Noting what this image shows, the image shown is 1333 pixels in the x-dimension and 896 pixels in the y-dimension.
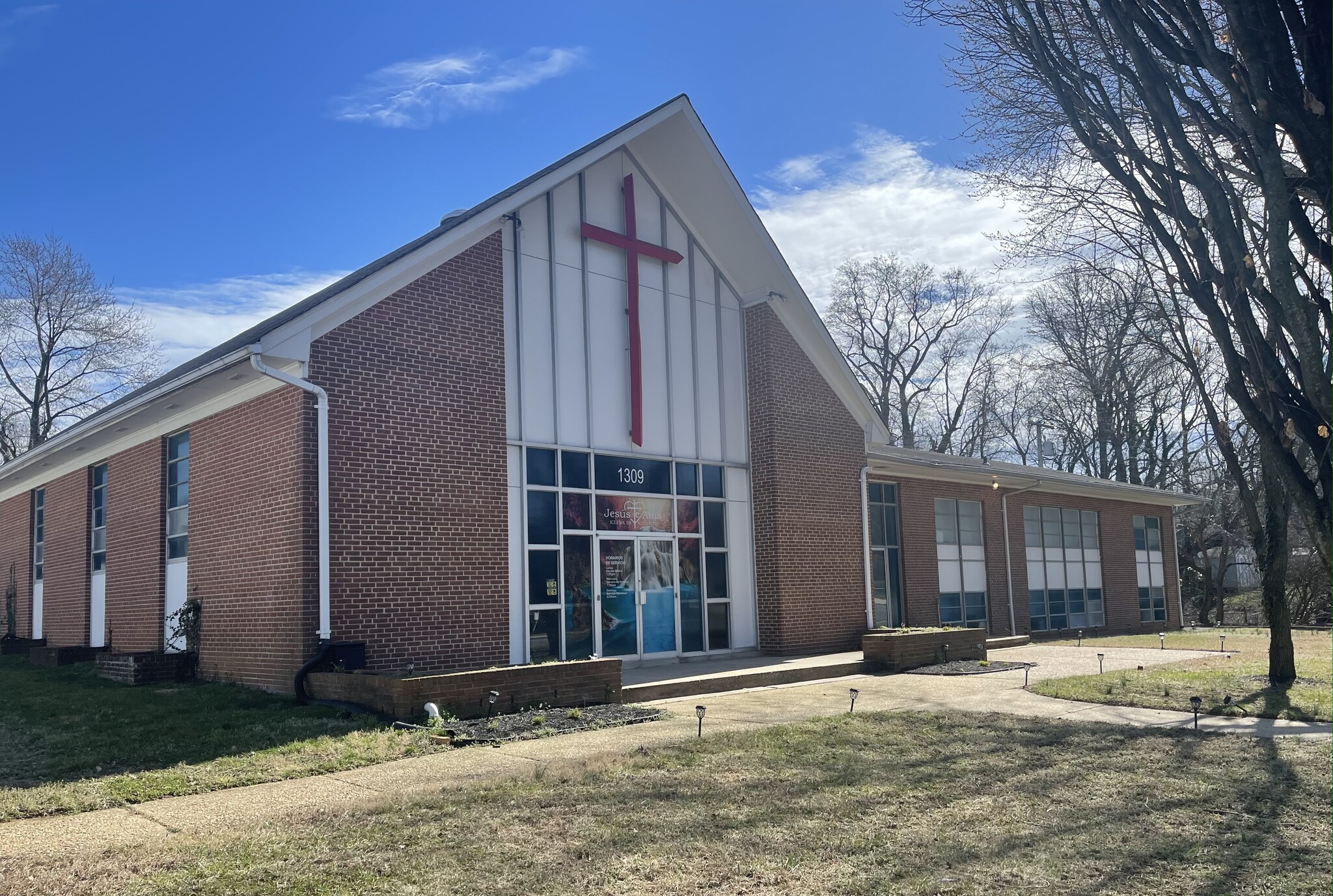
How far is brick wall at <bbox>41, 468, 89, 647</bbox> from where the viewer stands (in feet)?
62.7

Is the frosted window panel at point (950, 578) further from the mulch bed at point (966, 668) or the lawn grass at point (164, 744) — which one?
the lawn grass at point (164, 744)

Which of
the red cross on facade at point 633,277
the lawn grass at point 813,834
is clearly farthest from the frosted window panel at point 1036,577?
the lawn grass at point 813,834

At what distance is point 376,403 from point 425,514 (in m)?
1.51

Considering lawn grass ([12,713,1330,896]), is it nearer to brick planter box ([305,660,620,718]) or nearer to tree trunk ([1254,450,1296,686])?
brick planter box ([305,660,620,718])

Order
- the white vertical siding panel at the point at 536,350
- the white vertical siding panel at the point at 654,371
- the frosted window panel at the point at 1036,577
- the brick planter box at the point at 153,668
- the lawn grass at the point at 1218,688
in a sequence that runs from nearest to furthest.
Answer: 1. the lawn grass at the point at 1218,688
2. the brick planter box at the point at 153,668
3. the white vertical siding panel at the point at 536,350
4. the white vertical siding panel at the point at 654,371
5. the frosted window panel at the point at 1036,577

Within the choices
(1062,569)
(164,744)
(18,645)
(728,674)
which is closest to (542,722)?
(164,744)

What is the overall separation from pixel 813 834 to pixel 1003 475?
20405 mm

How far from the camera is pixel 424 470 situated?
43.4 feet

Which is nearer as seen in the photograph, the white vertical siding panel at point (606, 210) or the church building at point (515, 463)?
the church building at point (515, 463)

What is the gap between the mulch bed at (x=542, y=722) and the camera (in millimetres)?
10008

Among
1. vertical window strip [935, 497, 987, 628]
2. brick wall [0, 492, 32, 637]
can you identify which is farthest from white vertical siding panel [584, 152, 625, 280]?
brick wall [0, 492, 32, 637]

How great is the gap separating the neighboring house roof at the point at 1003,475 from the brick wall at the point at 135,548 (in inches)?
504

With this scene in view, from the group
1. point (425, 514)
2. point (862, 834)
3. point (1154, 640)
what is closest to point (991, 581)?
point (1154, 640)

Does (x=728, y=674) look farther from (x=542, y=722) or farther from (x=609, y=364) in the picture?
(x=609, y=364)
